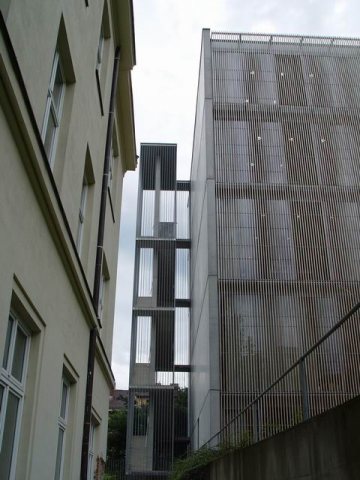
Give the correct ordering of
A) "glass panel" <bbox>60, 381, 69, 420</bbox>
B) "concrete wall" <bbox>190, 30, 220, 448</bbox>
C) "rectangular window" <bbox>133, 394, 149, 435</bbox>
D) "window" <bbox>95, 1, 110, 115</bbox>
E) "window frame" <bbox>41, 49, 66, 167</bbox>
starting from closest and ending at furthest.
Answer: "window frame" <bbox>41, 49, 66, 167</bbox>, "glass panel" <bbox>60, 381, 69, 420</bbox>, "window" <bbox>95, 1, 110, 115</bbox>, "concrete wall" <bbox>190, 30, 220, 448</bbox>, "rectangular window" <bbox>133, 394, 149, 435</bbox>

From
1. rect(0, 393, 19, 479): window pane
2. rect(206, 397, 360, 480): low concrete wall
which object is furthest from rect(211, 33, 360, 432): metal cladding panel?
rect(0, 393, 19, 479): window pane

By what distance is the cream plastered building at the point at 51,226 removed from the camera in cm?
502

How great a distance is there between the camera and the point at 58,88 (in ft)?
26.7

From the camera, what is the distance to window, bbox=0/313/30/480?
537cm

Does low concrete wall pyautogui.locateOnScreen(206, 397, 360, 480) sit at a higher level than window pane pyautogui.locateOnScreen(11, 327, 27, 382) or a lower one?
lower

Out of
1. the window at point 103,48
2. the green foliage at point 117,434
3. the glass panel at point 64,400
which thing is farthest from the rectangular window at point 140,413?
the glass panel at point 64,400

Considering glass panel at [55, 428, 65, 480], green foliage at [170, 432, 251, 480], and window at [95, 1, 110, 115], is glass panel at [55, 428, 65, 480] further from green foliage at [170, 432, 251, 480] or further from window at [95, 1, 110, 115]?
green foliage at [170, 432, 251, 480]

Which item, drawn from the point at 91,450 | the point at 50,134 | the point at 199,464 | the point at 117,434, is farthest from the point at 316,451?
the point at 117,434

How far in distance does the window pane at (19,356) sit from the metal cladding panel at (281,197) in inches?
580

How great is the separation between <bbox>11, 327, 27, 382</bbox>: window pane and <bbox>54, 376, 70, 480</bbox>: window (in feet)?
7.82

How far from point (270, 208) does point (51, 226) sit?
17.8m

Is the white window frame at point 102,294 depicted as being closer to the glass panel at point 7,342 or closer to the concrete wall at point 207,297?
the concrete wall at point 207,297

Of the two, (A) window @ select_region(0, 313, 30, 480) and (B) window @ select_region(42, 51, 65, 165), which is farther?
(B) window @ select_region(42, 51, 65, 165)

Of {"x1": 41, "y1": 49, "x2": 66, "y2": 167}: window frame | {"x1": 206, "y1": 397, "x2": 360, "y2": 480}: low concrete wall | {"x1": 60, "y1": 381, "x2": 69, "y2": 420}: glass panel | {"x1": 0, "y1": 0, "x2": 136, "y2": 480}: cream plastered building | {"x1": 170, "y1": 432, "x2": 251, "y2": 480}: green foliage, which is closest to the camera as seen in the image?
{"x1": 0, "y1": 0, "x2": 136, "y2": 480}: cream plastered building
